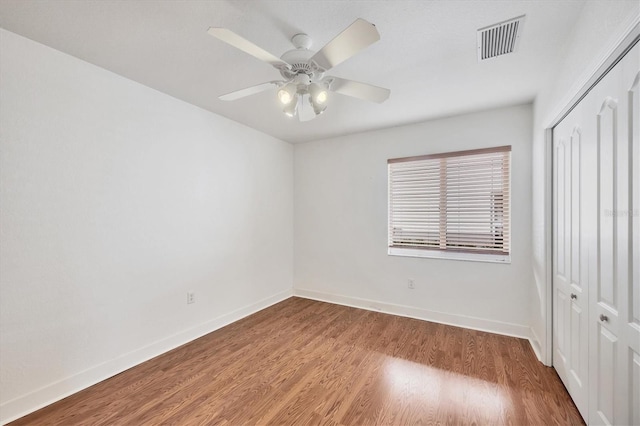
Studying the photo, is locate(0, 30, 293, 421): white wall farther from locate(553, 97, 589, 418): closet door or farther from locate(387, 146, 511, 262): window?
locate(553, 97, 589, 418): closet door

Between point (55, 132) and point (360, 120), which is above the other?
point (360, 120)

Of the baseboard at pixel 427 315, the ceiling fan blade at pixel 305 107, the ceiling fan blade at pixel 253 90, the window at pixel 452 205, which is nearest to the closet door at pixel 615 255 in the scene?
the baseboard at pixel 427 315

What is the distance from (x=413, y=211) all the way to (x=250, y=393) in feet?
9.12

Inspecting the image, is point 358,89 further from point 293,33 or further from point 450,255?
point 450,255

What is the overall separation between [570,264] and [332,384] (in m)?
1.99

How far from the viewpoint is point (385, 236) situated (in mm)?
3814

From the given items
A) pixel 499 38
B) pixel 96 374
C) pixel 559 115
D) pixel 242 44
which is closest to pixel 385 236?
pixel 559 115

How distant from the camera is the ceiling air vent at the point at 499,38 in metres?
1.69

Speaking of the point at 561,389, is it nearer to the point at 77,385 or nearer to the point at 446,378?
the point at 446,378

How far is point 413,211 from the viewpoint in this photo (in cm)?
365

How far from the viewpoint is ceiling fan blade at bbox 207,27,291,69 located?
1282mm

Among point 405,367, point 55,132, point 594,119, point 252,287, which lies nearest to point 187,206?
point 55,132

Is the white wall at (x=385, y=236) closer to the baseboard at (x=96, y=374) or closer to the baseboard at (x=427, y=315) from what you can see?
the baseboard at (x=427, y=315)

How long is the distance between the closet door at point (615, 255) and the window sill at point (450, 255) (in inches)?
61.9
